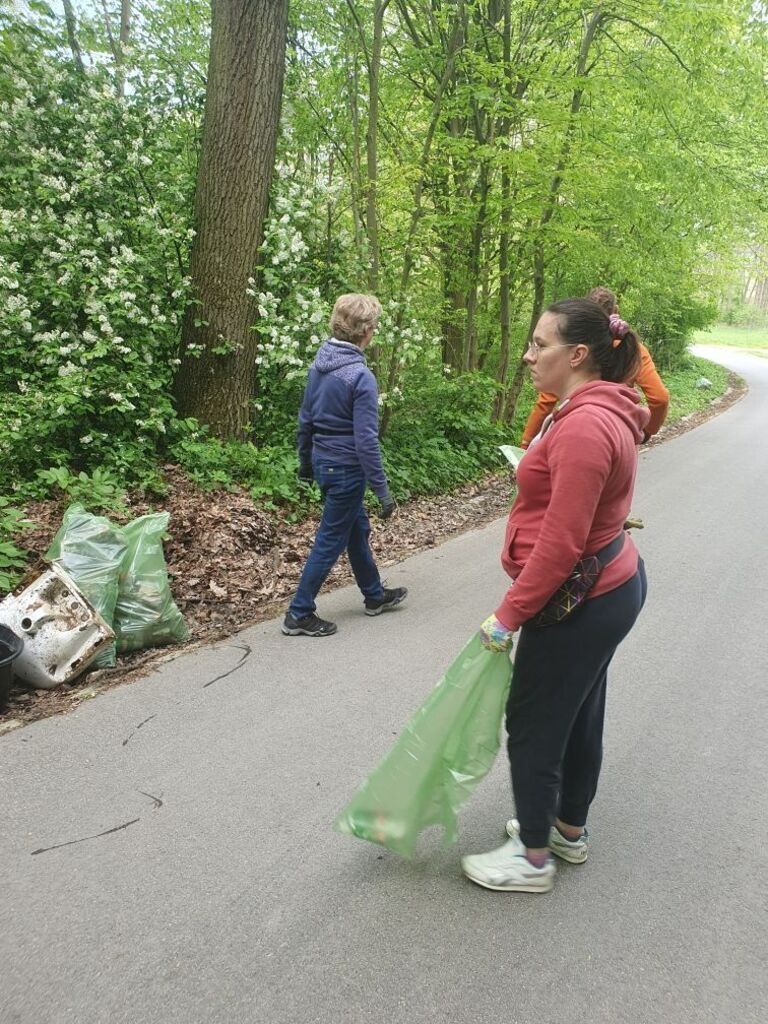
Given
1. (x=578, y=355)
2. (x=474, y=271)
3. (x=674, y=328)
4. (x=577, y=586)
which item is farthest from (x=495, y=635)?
(x=674, y=328)

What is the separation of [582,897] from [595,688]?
74 centimetres

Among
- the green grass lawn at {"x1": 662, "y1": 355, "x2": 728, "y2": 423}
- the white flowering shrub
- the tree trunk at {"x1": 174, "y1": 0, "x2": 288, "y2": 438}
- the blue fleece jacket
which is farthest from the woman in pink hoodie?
the green grass lawn at {"x1": 662, "y1": 355, "x2": 728, "y2": 423}

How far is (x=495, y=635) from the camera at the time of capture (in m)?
2.12

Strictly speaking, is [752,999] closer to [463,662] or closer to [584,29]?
[463,662]

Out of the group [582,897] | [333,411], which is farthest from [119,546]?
[582,897]

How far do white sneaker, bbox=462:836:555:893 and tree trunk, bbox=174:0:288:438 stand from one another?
4834mm

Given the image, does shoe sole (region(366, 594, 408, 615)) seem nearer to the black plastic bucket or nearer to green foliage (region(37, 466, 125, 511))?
green foliage (region(37, 466, 125, 511))

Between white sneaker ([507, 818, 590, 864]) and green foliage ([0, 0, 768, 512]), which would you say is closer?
white sneaker ([507, 818, 590, 864])

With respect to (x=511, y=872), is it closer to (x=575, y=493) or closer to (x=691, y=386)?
(x=575, y=493)

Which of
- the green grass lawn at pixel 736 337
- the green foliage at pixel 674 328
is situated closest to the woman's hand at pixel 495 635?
the green foliage at pixel 674 328

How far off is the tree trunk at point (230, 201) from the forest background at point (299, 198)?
20 millimetres

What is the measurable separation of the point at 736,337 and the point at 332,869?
5364cm

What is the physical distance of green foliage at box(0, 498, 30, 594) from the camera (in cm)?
402

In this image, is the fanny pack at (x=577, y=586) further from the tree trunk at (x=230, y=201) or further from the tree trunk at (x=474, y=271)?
the tree trunk at (x=474, y=271)
